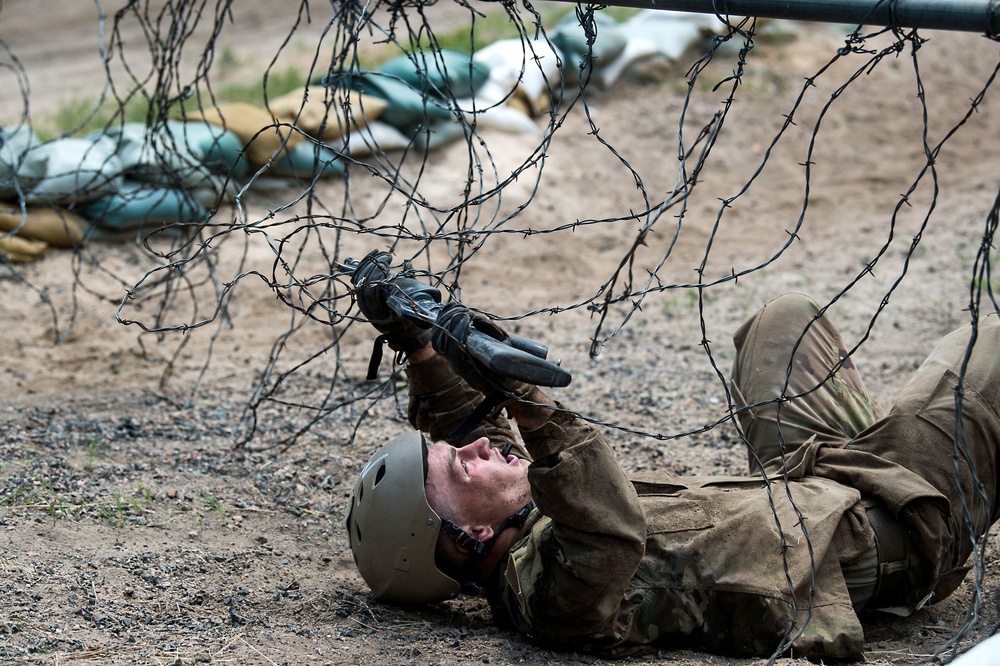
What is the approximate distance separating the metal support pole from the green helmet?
4.29 feet

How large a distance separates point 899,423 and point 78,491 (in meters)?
2.42

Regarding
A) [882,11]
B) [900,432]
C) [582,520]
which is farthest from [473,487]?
[882,11]

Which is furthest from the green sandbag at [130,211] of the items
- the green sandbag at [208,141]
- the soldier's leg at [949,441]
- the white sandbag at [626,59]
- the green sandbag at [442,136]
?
the soldier's leg at [949,441]

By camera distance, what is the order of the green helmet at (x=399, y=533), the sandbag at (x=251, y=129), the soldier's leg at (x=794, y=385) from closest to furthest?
1. the green helmet at (x=399, y=533)
2. the soldier's leg at (x=794, y=385)
3. the sandbag at (x=251, y=129)

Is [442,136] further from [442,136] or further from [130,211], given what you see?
[130,211]

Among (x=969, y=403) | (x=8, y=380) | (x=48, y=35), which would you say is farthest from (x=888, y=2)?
(x=48, y=35)

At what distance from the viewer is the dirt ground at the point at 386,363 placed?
248 centimetres

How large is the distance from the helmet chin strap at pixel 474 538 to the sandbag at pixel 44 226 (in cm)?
362

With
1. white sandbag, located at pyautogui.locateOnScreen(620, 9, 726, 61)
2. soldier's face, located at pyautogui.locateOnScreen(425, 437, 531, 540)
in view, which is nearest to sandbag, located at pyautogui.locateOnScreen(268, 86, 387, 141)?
white sandbag, located at pyautogui.locateOnScreen(620, 9, 726, 61)

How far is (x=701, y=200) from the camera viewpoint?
273 inches

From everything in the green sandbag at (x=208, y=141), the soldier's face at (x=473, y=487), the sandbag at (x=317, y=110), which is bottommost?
the soldier's face at (x=473, y=487)

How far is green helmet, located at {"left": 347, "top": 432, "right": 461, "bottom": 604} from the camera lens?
2549 millimetres

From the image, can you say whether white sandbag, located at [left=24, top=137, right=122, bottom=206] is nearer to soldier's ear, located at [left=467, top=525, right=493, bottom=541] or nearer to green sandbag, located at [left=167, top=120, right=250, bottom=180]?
green sandbag, located at [left=167, top=120, right=250, bottom=180]

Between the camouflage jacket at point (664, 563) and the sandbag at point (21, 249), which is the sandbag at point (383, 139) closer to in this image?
the sandbag at point (21, 249)
